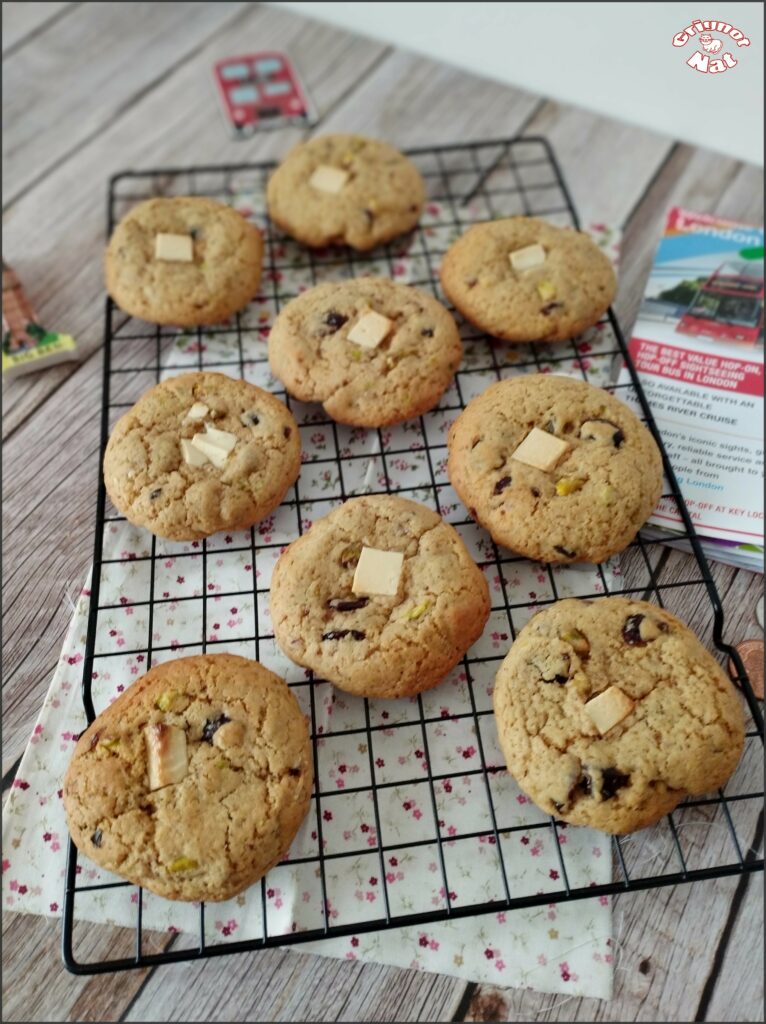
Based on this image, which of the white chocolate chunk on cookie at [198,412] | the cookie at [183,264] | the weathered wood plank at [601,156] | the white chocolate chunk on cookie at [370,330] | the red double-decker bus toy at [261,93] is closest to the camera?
the white chocolate chunk on cookie at [198,412]

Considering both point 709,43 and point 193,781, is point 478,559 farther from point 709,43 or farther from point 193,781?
point 709,43

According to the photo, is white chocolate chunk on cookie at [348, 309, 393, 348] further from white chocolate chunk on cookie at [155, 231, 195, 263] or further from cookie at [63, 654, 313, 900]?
cookie at [63, 654, 313, 900]

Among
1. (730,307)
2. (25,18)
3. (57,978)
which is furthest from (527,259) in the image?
(25,18)

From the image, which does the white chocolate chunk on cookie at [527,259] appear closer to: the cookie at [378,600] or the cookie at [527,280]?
the cookie at [527,280]

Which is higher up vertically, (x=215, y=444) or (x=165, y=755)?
(x=215, y=444)

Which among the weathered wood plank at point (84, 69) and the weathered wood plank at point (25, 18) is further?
the weathered wood plank at point (25, 18)

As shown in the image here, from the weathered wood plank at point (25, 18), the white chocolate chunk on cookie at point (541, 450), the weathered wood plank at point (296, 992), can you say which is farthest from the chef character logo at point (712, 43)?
the weathered wood plank at point (25, 18)

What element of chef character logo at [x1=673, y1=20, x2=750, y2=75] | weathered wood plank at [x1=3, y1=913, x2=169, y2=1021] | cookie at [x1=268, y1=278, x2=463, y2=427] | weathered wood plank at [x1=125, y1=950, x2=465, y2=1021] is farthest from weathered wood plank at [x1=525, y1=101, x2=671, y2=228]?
weathered wood plank at [x1=3, y1=913, x2=169, y2=1021]
